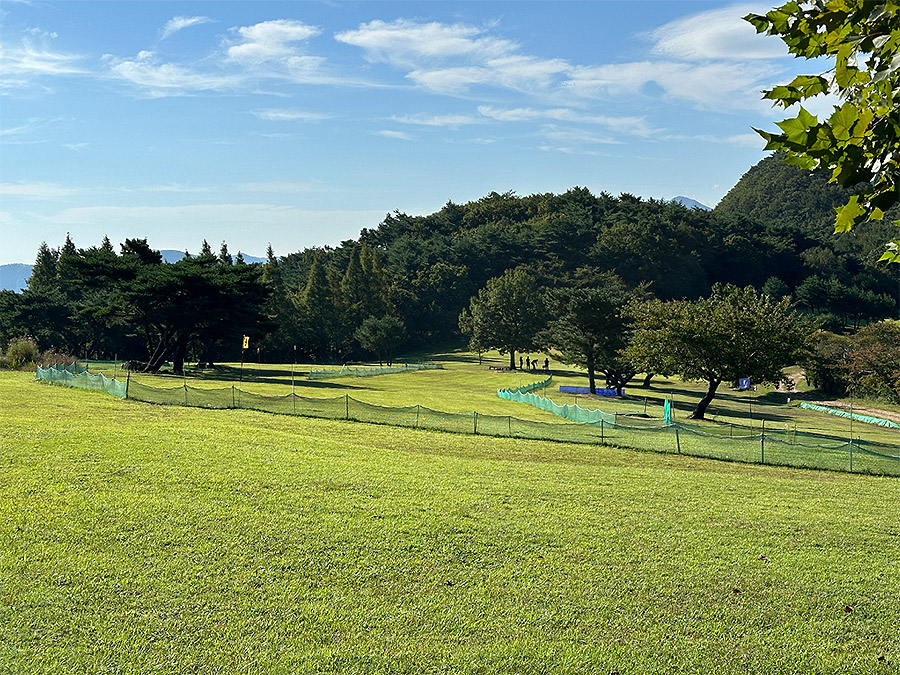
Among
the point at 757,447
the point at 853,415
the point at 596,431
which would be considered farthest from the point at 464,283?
the point at 757,447

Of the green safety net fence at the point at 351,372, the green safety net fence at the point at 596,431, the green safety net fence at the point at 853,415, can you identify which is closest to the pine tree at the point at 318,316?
the green safety net fence at the point at 351,372

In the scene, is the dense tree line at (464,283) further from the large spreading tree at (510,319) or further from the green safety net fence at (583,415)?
the green safety net fence at (583,415)

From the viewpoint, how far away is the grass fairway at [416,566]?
31.2 feet

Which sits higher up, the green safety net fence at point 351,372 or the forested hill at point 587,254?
the forested hill at point 587,254

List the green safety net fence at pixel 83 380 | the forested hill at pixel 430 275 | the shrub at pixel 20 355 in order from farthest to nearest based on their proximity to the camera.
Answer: the forested hill at pixel 430 275 → the shrub at pixel 20 355 → the green safety net fence at pixel 83 380

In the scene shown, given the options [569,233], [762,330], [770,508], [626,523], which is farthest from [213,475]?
[569,233]

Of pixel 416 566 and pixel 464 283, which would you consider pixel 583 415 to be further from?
pixel 464 283

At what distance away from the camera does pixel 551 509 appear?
15672mm

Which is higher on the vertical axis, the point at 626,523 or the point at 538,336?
the point at 538,336

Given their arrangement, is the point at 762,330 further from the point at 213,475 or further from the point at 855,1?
the point at 855,1

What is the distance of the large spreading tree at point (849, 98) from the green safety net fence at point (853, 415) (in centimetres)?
4796

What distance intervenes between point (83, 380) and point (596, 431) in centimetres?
2618

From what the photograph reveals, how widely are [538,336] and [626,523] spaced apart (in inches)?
2517

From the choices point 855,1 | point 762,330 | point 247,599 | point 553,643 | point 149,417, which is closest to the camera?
point 855,1
